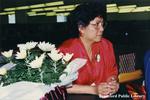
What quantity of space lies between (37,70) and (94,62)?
3.36ft

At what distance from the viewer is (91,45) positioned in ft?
8.45

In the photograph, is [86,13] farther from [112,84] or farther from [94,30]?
[112,84]

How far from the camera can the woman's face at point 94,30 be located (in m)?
2.44

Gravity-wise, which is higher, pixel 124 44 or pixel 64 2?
pixel 64 2

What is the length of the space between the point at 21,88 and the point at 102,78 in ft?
3.34

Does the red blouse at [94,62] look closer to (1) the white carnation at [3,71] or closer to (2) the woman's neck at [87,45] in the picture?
(2) the woman's neck at [87,45]

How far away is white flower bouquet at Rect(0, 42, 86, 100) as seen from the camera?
59.7 inches

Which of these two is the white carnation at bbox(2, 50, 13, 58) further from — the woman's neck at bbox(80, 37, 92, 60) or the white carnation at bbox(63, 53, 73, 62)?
the woman's neck at bbox(80, 37, 92, 60)

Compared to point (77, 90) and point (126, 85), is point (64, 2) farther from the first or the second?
point (77, 90)

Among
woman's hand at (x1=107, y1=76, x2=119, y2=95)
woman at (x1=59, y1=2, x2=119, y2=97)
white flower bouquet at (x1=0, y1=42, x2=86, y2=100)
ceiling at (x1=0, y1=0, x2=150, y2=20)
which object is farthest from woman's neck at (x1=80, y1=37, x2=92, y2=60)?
white flower bouquet at (x1=0, y1=42, x2=86, y2=100)

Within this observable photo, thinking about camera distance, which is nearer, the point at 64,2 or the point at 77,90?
the point at 77,90

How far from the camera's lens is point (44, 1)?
346 centimetres

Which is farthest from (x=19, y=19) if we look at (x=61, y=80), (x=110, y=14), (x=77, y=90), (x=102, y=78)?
(x=61, y=80)

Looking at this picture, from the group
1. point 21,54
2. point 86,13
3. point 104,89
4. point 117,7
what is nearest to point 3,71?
point 21,54
